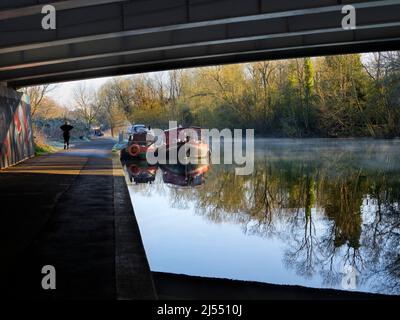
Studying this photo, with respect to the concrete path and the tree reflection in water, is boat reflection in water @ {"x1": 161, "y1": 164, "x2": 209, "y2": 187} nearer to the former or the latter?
the tree reflection in water

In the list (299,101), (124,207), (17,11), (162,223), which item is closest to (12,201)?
(124,207)

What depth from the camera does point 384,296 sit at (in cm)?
624

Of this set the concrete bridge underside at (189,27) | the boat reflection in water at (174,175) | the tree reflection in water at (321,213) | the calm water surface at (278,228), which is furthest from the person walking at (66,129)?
the calm water surface at (278,228)

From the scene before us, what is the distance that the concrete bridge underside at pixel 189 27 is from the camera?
12984 millimetres

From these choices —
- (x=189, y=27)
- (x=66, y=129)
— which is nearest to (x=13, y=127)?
(x=189, y=27)

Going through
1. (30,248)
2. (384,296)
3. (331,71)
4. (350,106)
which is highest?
(331,71)

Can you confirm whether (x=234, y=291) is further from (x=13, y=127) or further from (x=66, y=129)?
(x=66, y=129)

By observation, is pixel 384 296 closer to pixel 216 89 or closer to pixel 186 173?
pixel 186 173

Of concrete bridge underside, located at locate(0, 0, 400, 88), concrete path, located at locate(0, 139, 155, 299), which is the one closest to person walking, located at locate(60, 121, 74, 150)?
concrete bridge underside, located at locate(0, 0, 400, 88)

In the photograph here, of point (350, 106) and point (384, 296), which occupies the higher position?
point (350, 106)

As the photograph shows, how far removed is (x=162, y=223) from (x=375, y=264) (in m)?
5.26

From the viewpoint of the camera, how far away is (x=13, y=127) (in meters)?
24.1

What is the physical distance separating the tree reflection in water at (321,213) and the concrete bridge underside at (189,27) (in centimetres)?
569

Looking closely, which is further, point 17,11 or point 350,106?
point 350,106
